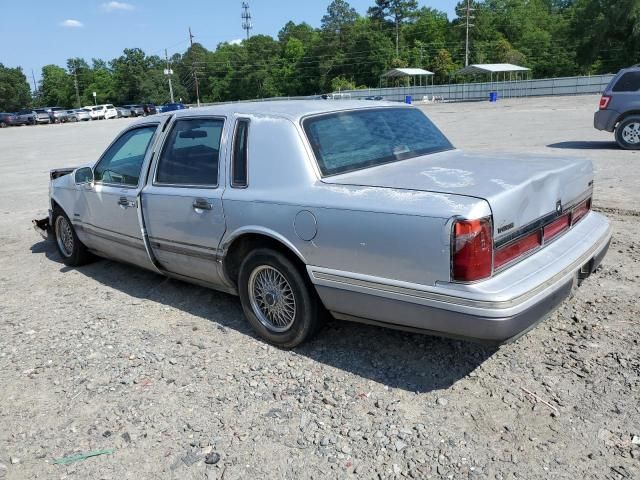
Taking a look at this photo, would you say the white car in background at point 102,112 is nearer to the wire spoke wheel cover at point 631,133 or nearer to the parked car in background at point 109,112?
the parked car in background at point 109,112

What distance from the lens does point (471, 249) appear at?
2.89 meters

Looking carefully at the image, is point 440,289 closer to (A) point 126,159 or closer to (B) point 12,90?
(A) point 126,159

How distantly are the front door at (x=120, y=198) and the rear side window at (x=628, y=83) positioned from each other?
10.9 metres

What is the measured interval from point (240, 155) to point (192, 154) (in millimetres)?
616

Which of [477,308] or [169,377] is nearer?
[477,308]

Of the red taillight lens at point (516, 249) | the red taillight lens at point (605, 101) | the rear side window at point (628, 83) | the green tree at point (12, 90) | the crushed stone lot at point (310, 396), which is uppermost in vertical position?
the green tree at point (12, 90)

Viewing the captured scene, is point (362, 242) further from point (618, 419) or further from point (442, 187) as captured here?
point (618, 419)

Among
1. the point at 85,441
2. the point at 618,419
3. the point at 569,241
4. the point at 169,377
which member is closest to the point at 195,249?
the point at 169,377

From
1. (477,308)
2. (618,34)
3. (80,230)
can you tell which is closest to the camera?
(477,308)

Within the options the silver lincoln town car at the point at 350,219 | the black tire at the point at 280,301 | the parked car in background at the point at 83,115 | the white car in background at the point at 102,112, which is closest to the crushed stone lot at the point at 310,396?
the black tire at the point at 280,301

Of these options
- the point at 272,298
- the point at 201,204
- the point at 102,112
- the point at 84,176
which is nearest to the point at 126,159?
the point at 84,176

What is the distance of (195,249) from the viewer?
14.3 feet

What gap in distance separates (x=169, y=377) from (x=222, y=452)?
96 cm

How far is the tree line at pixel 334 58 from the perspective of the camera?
88000mm
